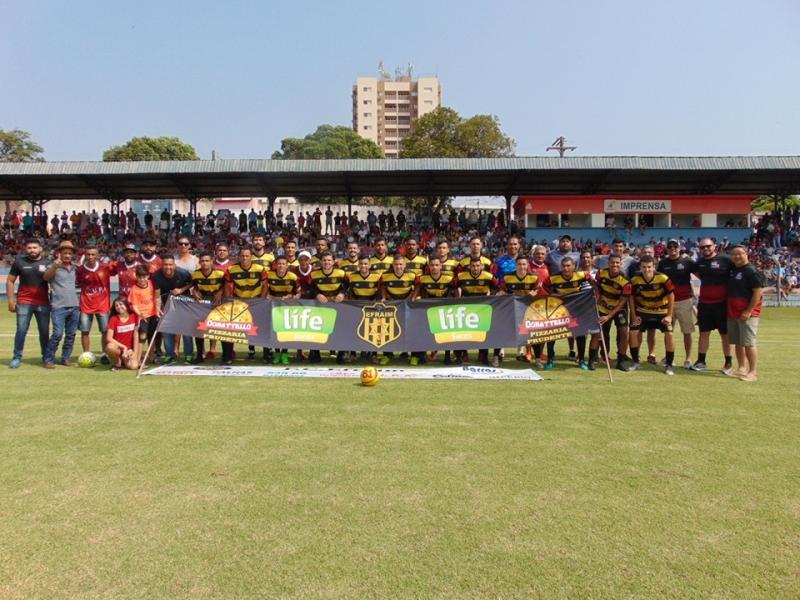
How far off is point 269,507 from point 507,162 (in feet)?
79.1

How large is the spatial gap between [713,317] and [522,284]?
9.18 ft

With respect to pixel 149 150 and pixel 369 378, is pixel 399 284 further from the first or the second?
pixel 149 150

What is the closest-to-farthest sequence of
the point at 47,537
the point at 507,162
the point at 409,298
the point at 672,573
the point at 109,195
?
the point at 672,573, the point at 47,537, the point at 409,298, the point at 507,162, the point at 109,195

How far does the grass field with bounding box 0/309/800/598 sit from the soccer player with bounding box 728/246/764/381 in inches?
45.8

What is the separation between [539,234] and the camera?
27484mm

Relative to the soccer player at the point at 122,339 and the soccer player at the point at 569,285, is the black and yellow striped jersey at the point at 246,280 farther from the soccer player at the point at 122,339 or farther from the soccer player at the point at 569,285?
the soccer player at the point at 569,285

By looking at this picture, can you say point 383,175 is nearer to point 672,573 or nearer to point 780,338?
point 780,338

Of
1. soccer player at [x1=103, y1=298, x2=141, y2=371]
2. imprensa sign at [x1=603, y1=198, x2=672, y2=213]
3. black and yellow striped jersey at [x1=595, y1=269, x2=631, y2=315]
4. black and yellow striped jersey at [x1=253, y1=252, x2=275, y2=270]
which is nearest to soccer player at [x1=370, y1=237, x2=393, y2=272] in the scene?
black and yellow striped jersey at [x1=253, y1=252, x2=275, y2=270]

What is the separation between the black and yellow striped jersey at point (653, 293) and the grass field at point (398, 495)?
1.96 m

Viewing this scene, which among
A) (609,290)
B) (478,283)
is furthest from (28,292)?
(609,290)

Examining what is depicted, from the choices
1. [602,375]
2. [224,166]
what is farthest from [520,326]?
[224,166]

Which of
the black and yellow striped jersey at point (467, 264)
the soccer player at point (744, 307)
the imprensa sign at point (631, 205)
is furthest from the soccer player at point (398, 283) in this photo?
the imprensa sign at point (631, 205)

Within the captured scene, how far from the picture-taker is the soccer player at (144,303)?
8.73 m

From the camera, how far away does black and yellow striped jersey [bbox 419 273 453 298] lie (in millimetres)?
8953
